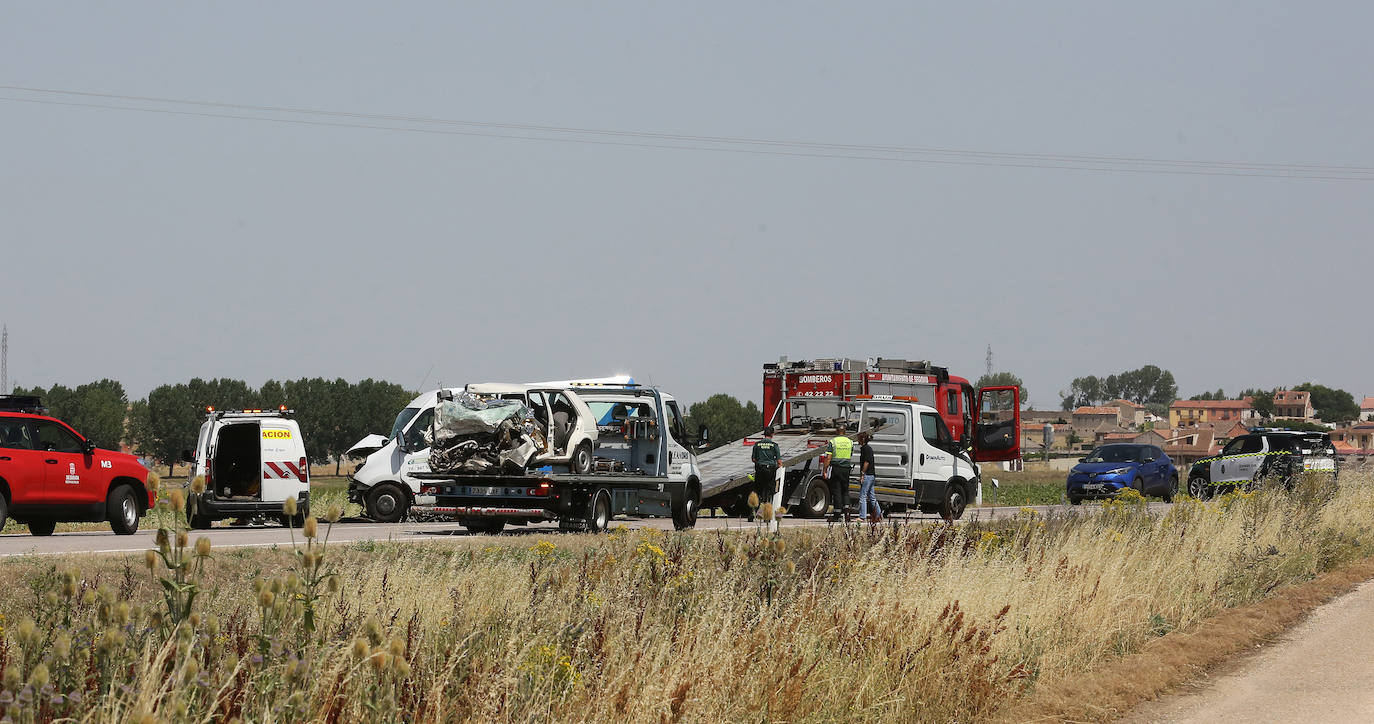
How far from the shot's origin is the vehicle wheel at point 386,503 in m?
24.9

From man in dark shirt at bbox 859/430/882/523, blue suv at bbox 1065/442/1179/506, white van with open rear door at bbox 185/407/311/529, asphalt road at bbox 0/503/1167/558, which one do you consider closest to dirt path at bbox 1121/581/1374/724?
asphalt road at bbox 0/503/1167/558

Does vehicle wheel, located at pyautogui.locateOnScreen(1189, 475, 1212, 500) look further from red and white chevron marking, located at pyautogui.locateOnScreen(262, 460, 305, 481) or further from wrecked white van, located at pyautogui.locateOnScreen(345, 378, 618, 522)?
→ red and white chevron marking, located at pyautogui.locateOnScreen(262, 460, 305, 481)

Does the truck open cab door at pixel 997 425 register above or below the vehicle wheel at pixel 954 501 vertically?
above

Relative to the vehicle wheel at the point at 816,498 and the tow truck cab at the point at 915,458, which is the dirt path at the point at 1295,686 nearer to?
the vehicle wheel at the point at 816,498

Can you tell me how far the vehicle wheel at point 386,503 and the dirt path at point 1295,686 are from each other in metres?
15.9

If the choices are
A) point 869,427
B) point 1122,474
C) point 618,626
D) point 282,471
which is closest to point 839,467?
point 869,427

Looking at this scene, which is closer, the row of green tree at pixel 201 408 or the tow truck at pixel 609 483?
the tow truck at pixel 609 483

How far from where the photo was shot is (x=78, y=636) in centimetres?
590

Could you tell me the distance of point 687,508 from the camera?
70.4ft

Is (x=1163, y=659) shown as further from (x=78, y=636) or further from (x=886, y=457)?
(x=886, y=457)

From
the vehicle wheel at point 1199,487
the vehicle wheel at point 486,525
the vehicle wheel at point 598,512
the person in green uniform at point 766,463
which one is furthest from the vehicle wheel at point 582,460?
the vehicle wheel at point 1199,487

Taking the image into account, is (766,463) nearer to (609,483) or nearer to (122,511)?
(609,483)

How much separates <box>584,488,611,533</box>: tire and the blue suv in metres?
17.3

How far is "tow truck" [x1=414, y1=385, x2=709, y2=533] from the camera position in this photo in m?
19.6
